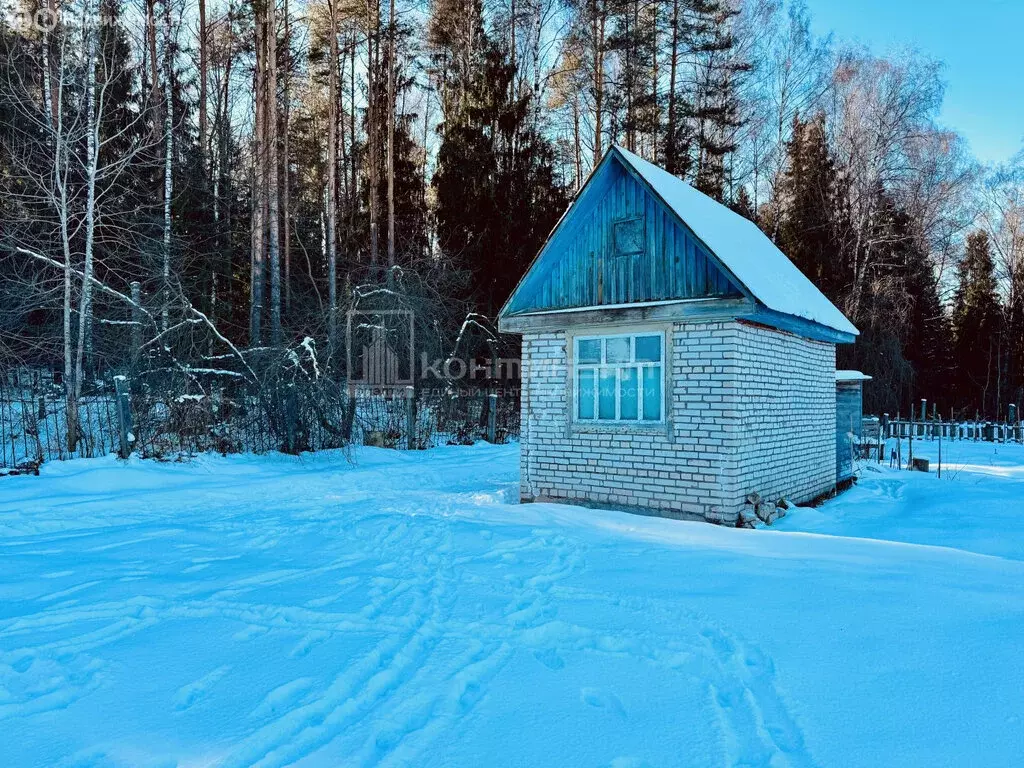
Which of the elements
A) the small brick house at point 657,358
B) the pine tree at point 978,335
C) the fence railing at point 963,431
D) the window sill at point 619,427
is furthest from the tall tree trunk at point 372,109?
the pine tree at point 978,335

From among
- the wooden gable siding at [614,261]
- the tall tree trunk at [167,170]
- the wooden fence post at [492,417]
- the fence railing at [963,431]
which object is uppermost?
the tall tree trunk at [167,170]

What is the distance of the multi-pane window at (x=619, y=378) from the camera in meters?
7.93

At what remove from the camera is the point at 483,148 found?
20.7 metres

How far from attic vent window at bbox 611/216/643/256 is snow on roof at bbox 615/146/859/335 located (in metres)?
0.52

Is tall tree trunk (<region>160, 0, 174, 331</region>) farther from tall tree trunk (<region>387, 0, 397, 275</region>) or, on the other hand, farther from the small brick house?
the small brick house

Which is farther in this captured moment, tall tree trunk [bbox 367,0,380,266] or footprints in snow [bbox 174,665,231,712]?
tall tree trunk [bbox 367,0,380,266]

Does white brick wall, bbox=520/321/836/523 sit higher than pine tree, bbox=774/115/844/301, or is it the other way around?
pine tree, bbox=774/115/844/301

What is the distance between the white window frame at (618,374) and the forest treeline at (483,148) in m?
7.61

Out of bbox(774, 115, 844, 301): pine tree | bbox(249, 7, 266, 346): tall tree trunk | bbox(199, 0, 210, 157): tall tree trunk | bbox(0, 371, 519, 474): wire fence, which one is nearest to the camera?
bbox(0, 371, 519, 474): wire fence

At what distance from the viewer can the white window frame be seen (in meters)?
7.84

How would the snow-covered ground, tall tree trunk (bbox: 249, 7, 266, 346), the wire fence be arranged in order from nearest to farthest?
the snow-covered ground → the wire fence → tall tree trunk (bbox: 249, 7, 266, 346)

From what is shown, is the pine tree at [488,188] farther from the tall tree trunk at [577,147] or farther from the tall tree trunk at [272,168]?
the tall tree trunk at [272,168]

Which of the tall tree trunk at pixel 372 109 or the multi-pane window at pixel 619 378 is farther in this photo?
the tall tree trunk at pixel 372 109

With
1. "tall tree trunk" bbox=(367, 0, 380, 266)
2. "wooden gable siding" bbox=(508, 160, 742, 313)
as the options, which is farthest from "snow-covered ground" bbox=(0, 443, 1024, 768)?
"tall tree trunk" bbox=(367, 0, 380, 266)
